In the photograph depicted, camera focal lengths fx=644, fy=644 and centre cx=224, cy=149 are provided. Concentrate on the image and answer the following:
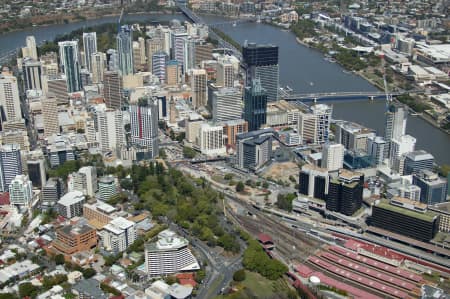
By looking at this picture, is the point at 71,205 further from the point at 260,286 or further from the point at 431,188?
the point at 431,188

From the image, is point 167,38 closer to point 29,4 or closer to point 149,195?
point 149,195

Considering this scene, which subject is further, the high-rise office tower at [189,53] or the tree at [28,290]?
the high-rise office tower at [189,53]

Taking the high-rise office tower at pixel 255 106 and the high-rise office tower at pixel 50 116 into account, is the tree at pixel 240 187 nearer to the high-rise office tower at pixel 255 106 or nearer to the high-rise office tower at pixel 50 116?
the high-rise office tower at pixel 255 106

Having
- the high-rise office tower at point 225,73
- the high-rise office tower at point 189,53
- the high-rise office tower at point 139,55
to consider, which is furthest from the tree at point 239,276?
the high-rise office tower at point 139,55

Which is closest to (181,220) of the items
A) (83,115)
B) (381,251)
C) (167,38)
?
(381,251)

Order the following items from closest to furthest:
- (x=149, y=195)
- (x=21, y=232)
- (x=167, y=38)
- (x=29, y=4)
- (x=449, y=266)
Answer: (x=449, y=266) → (x=21, y=232) → (x=149, y=195) → (x=167, y=38) → (x=29, y=4)
